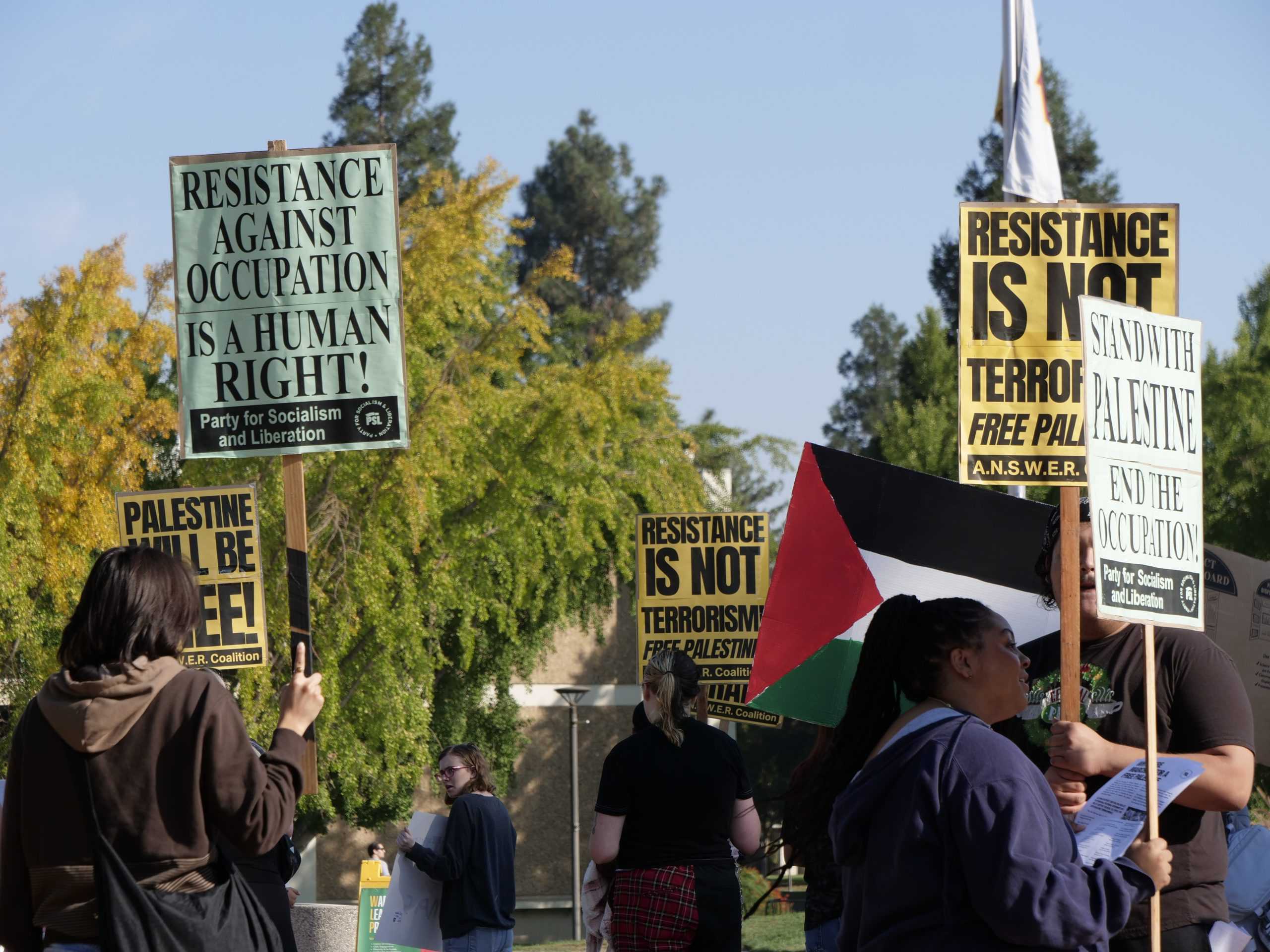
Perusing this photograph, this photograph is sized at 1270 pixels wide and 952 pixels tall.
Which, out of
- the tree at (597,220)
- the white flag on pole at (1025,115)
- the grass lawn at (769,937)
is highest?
the tree at (597,220)

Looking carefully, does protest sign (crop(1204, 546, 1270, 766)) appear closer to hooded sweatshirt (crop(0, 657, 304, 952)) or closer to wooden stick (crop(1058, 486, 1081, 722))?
wooden stick (crop(1058, 486, 1081, 722))

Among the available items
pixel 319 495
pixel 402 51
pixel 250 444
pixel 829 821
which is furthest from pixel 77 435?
pixel 402 51

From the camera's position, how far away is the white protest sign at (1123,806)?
11.4 ft

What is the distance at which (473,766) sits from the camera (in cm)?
838

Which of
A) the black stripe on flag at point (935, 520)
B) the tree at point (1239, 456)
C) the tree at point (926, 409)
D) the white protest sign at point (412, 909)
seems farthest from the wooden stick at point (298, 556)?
the tree at point (926, 409)

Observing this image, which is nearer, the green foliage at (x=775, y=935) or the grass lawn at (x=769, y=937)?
the green foliage at (x=775, y=935)

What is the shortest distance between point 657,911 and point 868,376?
6558cm

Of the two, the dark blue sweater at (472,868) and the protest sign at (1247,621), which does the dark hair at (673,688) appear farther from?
the protest sign at (1247,621)

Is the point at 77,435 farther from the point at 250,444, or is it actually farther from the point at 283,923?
the point at 283,923

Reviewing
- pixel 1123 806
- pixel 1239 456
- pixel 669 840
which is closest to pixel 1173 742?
pixel 1123 806

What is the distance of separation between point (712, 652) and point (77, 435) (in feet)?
30.2

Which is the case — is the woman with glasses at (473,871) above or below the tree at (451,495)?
below

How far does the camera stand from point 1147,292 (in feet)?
17.6

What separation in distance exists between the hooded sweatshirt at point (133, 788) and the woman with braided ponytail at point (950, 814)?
1.34 m
